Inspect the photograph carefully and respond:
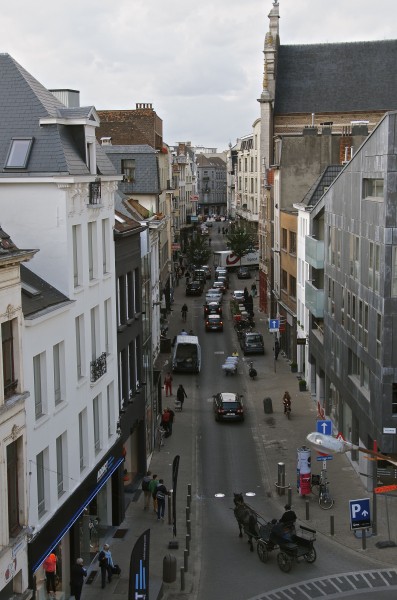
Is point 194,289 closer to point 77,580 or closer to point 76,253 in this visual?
point 76,253

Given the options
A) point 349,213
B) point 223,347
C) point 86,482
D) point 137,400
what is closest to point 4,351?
point 86,482

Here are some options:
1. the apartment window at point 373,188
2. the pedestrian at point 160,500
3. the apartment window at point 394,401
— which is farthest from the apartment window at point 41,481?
the apartment window at point 373,188

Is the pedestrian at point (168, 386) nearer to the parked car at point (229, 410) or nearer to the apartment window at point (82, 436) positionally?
the parked car at point (229, 410)

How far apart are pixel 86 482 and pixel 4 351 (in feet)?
25.6

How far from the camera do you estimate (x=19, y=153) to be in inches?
987

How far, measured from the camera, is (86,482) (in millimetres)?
25906

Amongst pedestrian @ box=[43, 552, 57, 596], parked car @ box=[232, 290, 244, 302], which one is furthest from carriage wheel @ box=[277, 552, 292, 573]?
parked car @ box=[232, 290, 244, 302]

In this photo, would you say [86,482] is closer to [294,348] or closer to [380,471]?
[380,471]

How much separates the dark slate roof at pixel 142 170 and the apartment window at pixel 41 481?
1449 inches

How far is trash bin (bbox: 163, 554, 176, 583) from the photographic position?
81.7ft

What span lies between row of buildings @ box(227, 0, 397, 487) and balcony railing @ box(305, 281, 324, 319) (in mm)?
60

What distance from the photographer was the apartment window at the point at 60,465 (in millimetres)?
23458

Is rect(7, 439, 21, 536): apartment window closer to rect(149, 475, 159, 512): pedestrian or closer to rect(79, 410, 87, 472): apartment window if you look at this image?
rect(79, 410, 87, 472): apartment window

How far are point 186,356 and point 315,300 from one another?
11.7 metres
